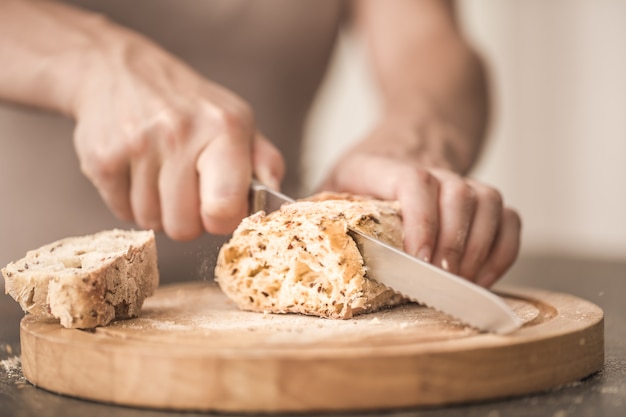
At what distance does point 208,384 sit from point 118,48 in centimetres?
107

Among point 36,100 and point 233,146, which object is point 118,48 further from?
point 233,146

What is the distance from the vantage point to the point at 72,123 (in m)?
2.53

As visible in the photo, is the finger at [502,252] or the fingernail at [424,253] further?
the finger at [502,252]

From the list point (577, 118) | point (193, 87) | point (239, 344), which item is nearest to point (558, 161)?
point (577, 118)

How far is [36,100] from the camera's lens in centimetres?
200

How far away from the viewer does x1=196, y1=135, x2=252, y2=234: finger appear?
63.9 inches

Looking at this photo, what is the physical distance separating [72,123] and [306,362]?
1.69 m

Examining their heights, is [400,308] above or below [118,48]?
below

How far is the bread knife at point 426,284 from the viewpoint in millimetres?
1267

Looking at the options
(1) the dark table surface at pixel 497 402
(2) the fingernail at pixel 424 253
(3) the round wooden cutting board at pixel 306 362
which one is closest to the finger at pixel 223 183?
(3) the round wooden cutting board at pixel 306 362

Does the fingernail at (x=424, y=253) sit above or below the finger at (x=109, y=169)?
below

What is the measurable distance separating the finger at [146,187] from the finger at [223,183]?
0.11m

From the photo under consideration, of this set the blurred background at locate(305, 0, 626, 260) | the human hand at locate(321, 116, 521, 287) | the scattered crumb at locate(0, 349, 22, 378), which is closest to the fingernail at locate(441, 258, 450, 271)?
the human hand at locate(321, 116, 521, 287)

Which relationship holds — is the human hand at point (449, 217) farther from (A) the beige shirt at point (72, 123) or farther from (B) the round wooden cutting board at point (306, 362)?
(A) the beige shirt at point (72, 123)
